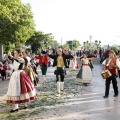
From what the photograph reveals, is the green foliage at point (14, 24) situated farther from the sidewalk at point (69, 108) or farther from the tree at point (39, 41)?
the sidewalk at point (69, 108)

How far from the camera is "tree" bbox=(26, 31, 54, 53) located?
46.9 meters

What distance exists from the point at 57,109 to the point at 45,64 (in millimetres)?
8574

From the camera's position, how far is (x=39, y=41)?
47406 mm

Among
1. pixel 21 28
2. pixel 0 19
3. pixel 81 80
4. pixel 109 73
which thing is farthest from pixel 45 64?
pixel 21 28

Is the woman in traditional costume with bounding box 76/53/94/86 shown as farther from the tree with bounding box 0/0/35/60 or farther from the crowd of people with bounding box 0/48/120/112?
the tree with bounding box 0/0/35/60

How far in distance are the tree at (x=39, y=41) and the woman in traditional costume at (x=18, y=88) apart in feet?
127

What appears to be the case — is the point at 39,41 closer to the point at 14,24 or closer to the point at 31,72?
the point at 14,24

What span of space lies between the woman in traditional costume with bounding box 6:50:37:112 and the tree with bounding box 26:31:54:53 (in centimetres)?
3876

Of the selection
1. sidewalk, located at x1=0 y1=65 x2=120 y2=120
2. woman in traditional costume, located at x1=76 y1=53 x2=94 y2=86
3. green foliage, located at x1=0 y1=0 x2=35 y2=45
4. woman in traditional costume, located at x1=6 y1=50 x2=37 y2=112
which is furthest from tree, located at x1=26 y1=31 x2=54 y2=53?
woman in traditional costume, located at x1=6 y1=50 x2=37 y2=112

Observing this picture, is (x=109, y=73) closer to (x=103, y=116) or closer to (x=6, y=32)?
(x=103, y=116)

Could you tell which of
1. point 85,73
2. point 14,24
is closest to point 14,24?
point 14,24

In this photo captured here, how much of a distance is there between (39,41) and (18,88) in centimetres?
4059

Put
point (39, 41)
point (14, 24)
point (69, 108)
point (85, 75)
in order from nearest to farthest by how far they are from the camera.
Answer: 1. point (69, 108)
2. point (85, 75)
3. point (14, 24)
4. point (39, 41)

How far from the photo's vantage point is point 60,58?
10.1 meters
